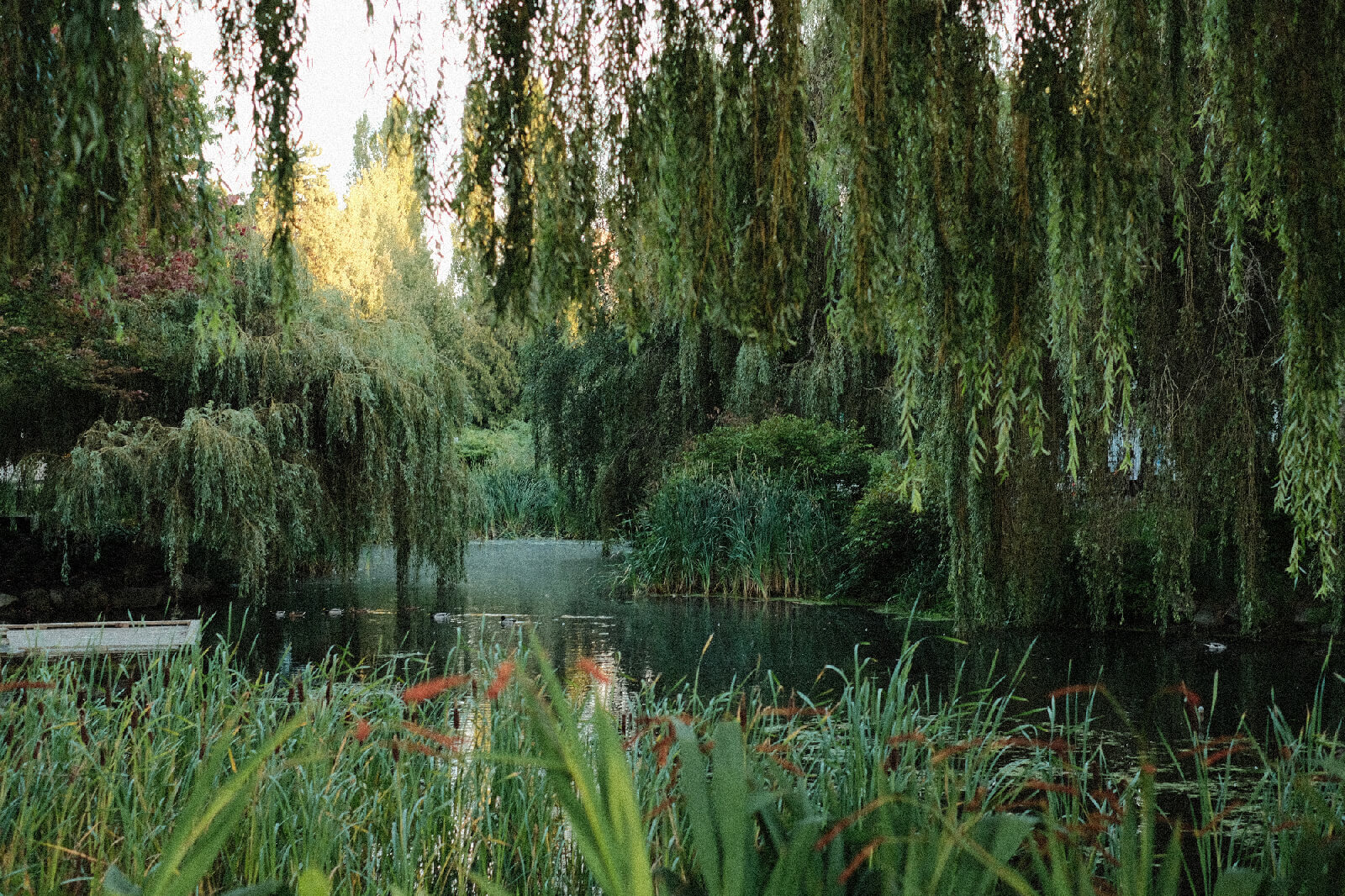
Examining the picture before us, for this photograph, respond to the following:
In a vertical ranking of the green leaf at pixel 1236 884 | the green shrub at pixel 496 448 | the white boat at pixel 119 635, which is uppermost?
the green shrub at pixel 496 448

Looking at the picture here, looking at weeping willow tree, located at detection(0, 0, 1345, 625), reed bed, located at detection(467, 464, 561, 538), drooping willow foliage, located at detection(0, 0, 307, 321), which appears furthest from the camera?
reed bed, located at detection(467, 464, 561, 538)

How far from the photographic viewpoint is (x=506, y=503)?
19.2 meters

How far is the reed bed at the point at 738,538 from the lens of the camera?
10.7 metres

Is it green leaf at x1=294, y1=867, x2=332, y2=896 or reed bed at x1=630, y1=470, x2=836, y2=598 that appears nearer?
green leaf at x1=294, y1=867, x2=332, y2=896

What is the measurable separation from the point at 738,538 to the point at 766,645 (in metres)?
3.06

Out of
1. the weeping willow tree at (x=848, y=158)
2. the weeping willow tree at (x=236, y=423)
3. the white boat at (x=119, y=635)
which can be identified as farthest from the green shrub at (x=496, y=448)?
the weeping willow tree at (x=848, y=158)

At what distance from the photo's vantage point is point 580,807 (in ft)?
3.23

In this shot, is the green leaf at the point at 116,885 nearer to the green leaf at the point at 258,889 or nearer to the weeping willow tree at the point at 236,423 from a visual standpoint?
the green leaf at the point at 258,889

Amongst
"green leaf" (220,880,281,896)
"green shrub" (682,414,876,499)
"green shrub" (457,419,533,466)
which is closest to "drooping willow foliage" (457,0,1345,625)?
"green leaf" (220,880,281,896)

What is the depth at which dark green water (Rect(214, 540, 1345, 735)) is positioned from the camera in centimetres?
618

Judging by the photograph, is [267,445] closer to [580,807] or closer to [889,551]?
[889,551]

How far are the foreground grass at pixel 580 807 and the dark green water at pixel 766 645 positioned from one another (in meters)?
1.99

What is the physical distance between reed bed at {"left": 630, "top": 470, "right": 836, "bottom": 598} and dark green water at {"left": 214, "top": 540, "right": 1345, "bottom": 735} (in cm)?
44

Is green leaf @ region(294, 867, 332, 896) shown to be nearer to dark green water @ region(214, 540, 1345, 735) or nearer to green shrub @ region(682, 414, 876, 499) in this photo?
dark green water @ region(214, 540, 1345, 735)
